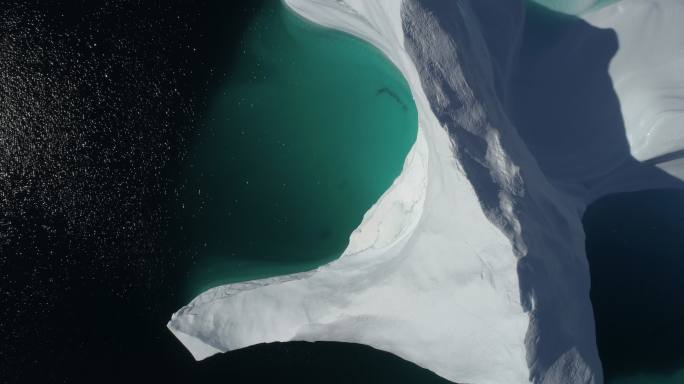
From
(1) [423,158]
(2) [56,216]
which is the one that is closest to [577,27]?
(1) [423,158]

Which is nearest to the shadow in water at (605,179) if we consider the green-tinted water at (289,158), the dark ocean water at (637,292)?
the dark ocean water at (637,292)

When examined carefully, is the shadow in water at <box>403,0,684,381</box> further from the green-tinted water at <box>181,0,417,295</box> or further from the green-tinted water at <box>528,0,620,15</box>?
the green-tinted water at <box>181,0,417,295</box>

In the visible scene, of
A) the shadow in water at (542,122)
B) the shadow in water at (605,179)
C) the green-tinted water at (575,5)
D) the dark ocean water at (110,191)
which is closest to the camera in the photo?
the shadow in water at (542,122)

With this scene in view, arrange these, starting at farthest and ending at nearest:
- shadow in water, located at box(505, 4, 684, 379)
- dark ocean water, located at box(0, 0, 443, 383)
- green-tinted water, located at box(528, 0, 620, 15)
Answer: dark ocean water, located at box(0, 0, 443, 383)
green-tinted water, located at box(528, 0, 620, 15)
shadow in water, located at box(505, 4, 684, 379)

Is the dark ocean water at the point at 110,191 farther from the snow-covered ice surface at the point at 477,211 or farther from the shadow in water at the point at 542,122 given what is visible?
the shadow in water at the point at 542,122

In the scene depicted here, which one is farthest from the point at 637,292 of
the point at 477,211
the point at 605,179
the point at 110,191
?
the point at 110,191

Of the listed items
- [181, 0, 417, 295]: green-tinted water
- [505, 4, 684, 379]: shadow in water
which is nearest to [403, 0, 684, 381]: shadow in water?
[505, 4, 684, 379]: shadow in water
